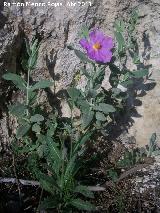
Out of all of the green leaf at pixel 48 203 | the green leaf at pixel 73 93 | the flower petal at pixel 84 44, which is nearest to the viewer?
the green leaf at pixel 48 203

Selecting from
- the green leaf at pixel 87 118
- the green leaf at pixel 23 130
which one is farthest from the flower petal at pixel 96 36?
Answer: the green leaf at pixel 23 130

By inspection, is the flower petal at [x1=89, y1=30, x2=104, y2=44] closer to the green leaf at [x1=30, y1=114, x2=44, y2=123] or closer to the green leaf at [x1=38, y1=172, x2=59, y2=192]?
the green leaf at [x1=30, y1=114, x2=44, y2=123]

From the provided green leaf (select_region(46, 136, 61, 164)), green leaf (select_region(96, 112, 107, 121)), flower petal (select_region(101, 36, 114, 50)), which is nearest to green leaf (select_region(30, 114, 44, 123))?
green leaf (select_region(46, 136, 61, 164))

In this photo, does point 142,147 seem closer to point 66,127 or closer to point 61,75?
point 66,127

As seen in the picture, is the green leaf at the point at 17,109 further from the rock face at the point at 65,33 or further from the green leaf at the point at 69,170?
the green leaf at the point at 69,170

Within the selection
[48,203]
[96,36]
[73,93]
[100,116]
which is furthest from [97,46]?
[48,203]

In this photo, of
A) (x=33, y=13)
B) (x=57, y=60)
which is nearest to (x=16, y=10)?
(x=33, y=13)
